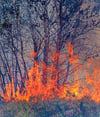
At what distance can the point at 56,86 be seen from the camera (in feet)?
28.7

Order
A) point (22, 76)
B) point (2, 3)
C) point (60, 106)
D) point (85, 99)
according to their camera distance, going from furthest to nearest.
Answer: point (22, 76)
point (2, 3)
point (85, 99)
point (60, 106)

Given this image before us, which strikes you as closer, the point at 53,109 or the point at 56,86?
the point at 53,109

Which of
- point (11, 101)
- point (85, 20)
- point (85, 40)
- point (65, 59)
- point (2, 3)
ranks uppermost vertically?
point (2, 3)

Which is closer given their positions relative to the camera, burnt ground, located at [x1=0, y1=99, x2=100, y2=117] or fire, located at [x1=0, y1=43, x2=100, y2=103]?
burnt ground, located at [x1=0, y1=99, x2=100, y2=117]

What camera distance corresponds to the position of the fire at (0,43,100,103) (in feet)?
26.5

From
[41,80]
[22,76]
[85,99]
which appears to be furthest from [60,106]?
[22,76]

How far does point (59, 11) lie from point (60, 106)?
142 inches

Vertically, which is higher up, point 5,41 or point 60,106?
point 5,41

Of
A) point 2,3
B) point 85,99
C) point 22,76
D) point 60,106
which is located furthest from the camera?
point 22,76

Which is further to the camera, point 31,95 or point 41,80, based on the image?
point 41,80

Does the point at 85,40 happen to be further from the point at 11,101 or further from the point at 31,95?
the point at 11,101

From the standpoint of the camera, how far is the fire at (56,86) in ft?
26.5

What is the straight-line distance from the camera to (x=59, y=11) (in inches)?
339

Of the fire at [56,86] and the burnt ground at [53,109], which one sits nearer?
the burnt ground at [53,109]
